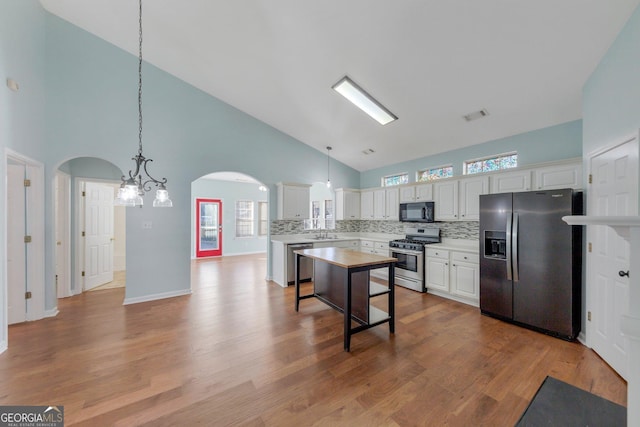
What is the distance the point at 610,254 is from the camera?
2301mm

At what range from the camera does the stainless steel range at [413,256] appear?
4387 millimetres

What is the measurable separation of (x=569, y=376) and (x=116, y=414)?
360cm

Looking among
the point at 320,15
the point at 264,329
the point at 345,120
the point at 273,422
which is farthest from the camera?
the point at 345,120

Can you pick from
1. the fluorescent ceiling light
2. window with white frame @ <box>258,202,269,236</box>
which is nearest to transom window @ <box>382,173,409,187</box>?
the fluorescent ceiling light

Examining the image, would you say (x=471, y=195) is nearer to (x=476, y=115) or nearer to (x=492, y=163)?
(x=492, y=163)

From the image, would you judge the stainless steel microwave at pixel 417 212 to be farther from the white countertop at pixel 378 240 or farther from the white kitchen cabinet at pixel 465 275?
the white kitchen cabinet at pixel 465 275

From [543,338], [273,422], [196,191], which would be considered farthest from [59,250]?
[543,338]

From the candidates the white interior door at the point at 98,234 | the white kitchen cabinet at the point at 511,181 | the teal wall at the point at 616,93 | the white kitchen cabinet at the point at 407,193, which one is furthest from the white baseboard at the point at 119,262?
the teal wall at the point at 616,93

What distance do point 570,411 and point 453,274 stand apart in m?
3.05

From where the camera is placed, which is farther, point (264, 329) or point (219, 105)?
point (219, 105)

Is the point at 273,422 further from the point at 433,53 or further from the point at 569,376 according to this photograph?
the point at 433,53

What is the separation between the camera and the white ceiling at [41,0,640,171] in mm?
2215

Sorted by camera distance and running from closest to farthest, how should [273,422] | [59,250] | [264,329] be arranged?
[273,422]
[264,329]
[59,250]

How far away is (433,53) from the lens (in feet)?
8.73
